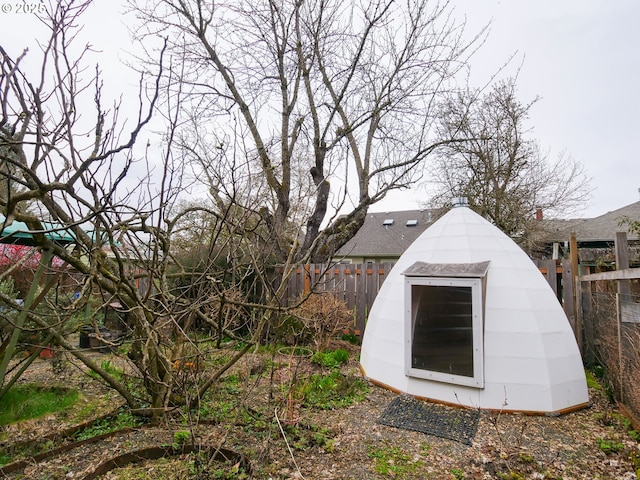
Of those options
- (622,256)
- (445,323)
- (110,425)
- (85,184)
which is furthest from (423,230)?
(85,184)

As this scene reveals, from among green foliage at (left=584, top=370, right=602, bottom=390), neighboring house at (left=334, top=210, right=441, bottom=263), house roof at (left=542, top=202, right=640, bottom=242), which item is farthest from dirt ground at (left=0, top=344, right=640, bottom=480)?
neighboring house at (left=334, top=210, right=441, bottom=263)

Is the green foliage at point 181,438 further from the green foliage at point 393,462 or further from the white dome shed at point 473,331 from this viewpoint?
the white dome shed at point 473,331

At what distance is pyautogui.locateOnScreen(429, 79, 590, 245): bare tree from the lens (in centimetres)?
1263

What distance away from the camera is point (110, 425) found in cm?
350

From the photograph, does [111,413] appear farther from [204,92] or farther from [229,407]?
[204,92]

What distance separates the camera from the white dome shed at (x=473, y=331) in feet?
12.8

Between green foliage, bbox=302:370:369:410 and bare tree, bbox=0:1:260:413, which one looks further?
green foliage, bbox=302:370:369:410

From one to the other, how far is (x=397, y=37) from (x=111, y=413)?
9867 mm

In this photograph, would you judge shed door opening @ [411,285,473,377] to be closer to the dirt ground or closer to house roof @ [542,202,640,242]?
the dirt ground

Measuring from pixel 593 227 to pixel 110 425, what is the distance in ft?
61.9

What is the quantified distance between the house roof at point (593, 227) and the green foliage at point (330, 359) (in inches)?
446

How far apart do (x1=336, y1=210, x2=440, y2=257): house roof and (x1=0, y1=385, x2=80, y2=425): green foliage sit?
19086mm

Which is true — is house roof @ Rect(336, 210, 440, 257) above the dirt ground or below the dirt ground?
above

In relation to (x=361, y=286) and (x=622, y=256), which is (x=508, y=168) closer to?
(x=361, y=286)
